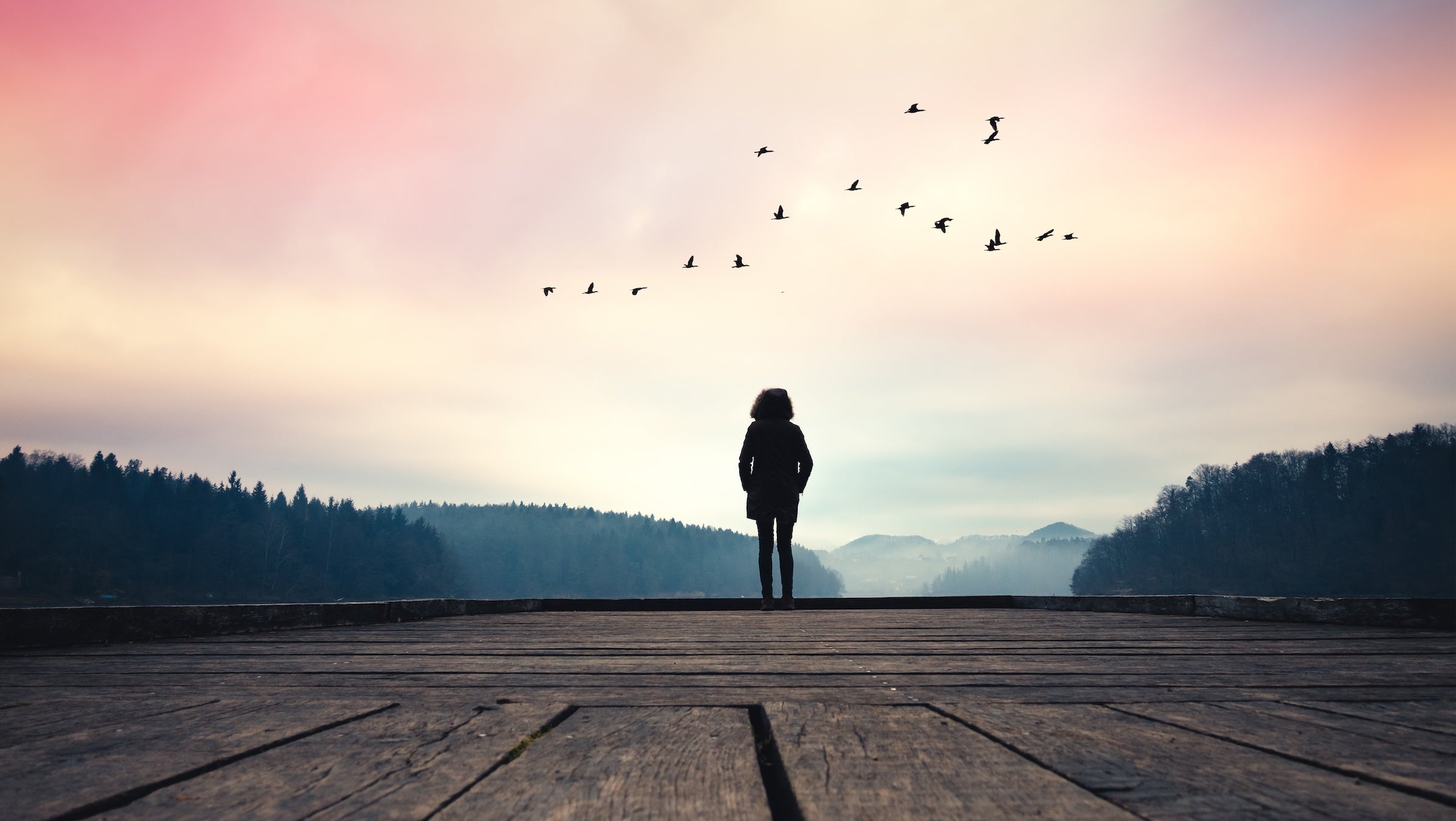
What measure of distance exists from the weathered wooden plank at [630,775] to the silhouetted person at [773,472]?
6.13m

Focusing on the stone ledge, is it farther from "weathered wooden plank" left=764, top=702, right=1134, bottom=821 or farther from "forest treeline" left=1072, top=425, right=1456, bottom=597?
"forest treeline" left=1072, top=425, right=1456, bottom=597

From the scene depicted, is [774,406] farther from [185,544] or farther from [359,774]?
[185,544]

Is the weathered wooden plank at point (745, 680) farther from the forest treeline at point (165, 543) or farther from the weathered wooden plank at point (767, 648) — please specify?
the forest treeline at point (165, 543)

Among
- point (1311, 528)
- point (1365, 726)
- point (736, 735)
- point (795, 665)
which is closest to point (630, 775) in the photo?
point (736, 735)

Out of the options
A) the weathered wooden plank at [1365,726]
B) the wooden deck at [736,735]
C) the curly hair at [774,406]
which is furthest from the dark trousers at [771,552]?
the weathered wooden plank at [1365,726]

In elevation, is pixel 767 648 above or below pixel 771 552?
below

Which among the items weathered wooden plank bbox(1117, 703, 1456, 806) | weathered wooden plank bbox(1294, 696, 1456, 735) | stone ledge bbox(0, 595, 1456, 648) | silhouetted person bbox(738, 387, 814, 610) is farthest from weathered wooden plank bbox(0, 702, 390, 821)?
silhouetted person bbox(738, 387, 814, 610)

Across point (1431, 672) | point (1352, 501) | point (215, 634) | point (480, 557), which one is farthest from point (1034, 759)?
point (480, 557)

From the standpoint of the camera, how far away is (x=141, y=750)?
155 centimetres

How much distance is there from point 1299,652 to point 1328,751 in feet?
7.45

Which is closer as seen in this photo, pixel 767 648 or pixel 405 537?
pixel 767 648

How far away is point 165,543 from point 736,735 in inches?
4980

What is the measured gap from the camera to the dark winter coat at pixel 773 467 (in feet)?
26.3

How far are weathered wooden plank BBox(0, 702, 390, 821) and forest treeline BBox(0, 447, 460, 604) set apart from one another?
4577 inches
